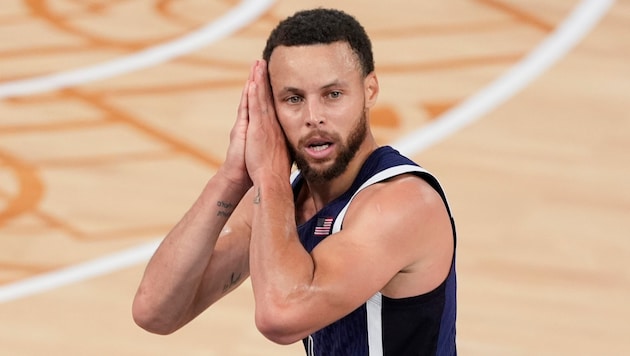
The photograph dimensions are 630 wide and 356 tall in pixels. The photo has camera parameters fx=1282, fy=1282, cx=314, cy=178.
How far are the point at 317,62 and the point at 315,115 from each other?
12cm

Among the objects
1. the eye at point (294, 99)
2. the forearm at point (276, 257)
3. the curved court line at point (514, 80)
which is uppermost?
the curved court line at point (514, 80)

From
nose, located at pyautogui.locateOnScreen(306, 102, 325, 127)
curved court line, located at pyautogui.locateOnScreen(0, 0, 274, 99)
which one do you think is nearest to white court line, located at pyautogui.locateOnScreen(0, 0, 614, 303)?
curved court line, located at pyautogui.locateOnScreen(0, 0, 274, 99)

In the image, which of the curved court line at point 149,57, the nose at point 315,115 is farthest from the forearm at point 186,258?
the curved court line at point 149,57

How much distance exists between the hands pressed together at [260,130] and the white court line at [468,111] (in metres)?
2.72

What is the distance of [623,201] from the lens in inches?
243

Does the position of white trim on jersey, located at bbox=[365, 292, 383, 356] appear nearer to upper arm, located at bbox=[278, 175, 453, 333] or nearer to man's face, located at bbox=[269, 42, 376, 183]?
upper arm, located at bbox=[278, 175, 453, 333]

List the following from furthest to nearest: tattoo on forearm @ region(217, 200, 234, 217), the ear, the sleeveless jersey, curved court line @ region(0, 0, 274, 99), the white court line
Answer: curved court line @ region(0, 0, 274, 99)
the white court line
tattoo on forearm @ region(217, 200, 234, 217)
the ear
the sleeveless jersey

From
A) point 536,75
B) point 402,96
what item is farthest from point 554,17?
point 402,96

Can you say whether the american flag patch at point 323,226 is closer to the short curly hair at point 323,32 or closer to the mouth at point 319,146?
the mouth at point 319,146

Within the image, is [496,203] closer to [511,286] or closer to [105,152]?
[511,286]

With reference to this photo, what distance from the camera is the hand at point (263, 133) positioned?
303 centimetres

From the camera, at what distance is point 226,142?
667 centimetres

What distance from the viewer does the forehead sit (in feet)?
9.55

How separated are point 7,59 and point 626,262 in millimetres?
3841
